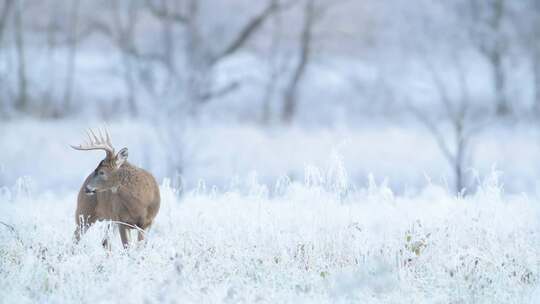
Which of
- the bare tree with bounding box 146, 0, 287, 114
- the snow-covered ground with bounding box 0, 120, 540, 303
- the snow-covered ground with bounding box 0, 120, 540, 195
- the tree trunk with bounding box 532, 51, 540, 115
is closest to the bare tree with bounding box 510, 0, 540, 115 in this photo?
the tree trunk with bounding box 532, 51, 540, 115

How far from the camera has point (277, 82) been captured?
957 inches

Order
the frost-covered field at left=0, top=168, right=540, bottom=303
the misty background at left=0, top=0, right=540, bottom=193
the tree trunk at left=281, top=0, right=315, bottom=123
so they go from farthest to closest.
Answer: the tree trunk at left=281, top=0, right=315, bottom=123
the misty background at left=0, top=0, right=540, bottom=193
the frost-covered field at left=0, top=168, right=540, bottom=303

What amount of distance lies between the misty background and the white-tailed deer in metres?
7.91

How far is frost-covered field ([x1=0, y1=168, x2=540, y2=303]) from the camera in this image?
5.24 meters

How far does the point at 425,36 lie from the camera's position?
71.2 ft

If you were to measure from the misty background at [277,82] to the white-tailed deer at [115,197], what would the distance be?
26.0 ft

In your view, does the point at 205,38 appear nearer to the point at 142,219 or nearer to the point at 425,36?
the point at 425,36

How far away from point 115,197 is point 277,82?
59.0 feet

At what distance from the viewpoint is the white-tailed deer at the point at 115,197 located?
649 centimetres

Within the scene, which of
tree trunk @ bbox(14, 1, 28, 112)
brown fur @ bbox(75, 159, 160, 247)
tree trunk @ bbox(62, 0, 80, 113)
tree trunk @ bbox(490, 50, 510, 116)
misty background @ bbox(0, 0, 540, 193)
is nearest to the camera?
brown fur @ bbox(75, 159, 160, 247)

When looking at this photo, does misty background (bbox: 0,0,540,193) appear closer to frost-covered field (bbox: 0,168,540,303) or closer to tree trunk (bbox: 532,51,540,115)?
tree trunk (bbox: 532,51,540,115)

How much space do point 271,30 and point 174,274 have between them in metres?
19.2

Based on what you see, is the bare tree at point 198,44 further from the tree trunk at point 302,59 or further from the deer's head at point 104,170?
the deer's head at point 104,170

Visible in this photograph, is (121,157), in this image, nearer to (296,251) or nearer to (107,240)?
(107,240)
